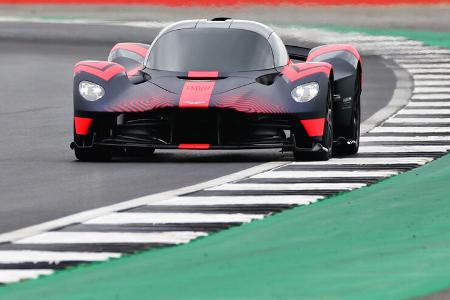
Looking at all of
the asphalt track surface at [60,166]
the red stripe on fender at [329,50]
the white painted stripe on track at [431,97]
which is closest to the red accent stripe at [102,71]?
the asphalt track surface at [60,166]

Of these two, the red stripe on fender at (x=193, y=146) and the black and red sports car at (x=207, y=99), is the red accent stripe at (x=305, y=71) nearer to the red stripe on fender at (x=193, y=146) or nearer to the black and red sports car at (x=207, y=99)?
the black and red sports car at (x=207, y=99)

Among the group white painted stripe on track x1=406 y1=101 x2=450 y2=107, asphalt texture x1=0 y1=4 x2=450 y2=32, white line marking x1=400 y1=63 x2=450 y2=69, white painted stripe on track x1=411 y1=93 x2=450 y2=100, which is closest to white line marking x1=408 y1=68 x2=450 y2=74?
white line marking x1=400 y1=63 x2=450 y2=69

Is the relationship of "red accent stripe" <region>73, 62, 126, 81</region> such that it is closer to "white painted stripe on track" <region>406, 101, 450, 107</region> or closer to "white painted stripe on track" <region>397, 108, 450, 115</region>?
"white painted stripe on track" <region>397, 108, 450, 115</region>

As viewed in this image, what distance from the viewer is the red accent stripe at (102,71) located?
52.0 ft

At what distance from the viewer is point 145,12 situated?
45.1 m

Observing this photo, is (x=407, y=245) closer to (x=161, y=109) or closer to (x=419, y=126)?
(x=161, y=109)

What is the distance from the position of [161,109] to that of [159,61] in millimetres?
991

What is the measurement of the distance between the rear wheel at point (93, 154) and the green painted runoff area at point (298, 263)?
3.95m

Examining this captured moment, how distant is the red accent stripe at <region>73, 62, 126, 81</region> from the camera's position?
15.9 m

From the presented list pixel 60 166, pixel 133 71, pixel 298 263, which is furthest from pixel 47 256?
pixel 133 71

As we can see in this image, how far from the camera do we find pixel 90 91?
621 inches

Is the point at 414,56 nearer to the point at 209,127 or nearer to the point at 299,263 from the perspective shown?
the point at 209,127

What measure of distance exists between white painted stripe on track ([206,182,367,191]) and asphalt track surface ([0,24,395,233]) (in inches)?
17.2

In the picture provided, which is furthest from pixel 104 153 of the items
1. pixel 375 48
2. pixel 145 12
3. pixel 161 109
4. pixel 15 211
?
pixel 145 12
